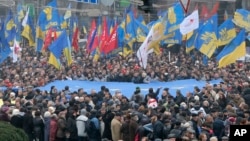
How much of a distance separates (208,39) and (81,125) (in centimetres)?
1282

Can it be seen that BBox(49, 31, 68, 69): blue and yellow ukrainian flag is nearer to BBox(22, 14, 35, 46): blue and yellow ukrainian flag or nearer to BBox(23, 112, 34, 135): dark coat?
BBox(22, 14, 35, 46): blue and yellow ukrainian flag

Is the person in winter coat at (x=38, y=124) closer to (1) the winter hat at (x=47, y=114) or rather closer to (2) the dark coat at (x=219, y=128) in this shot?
(1) the winter hat at (x=47, y=114)

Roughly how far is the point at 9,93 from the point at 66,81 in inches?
209

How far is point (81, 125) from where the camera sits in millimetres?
19531

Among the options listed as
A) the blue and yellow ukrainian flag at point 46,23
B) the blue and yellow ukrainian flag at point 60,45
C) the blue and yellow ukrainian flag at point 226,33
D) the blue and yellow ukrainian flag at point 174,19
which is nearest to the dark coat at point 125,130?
the blue and yellow ukrainian flag at point 226,33

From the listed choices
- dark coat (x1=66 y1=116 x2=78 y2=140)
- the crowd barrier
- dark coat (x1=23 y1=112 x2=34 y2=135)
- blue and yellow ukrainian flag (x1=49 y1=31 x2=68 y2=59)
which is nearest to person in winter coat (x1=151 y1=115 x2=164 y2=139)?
dark coat (x1=66 y1=116 x2=78 y2=140)

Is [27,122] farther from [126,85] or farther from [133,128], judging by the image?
[126,85]

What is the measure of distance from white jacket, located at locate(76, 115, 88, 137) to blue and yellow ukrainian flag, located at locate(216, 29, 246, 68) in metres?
9.39

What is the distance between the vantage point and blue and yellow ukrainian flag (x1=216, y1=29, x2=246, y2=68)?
28031 mm

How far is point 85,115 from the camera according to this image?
1964 centimetres

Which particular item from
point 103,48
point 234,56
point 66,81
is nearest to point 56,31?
point 103,48

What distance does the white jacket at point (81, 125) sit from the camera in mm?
19469

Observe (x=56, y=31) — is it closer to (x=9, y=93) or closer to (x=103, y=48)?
(x=103, y=48)

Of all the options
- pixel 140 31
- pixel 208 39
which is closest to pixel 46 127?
pixel 208 39
